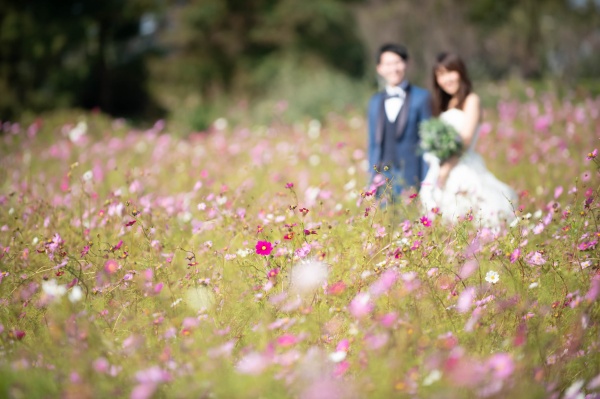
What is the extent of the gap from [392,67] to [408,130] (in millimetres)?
488

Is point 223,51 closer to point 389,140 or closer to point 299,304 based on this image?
point 389,140

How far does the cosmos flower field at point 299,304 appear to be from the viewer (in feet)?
5.66

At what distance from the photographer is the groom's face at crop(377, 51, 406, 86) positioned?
3.89 m

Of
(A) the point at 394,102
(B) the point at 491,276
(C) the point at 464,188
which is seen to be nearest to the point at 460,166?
(C) the point at 464,188

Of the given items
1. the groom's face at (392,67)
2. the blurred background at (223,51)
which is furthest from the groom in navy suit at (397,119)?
the blurred background at (223,51)

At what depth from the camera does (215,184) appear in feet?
16.9

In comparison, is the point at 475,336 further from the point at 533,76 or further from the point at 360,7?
the point at 533,76

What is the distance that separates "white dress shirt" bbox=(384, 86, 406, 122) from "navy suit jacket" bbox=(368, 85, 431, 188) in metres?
0.04

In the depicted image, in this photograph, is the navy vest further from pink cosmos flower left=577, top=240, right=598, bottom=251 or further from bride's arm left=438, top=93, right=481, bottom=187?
pink cosmos flower left=577, top=240, right=598, bottom=251

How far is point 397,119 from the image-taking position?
158 inches

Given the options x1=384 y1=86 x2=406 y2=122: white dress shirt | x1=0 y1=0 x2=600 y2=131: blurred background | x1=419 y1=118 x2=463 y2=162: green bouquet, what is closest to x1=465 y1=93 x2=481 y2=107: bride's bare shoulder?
x1=419 y1=118 x2=463 y2=162: green bouquet

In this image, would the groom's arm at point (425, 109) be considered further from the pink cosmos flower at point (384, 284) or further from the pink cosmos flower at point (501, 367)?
the pink cosmos flower at point (501, 367)

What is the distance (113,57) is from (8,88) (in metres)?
7.01

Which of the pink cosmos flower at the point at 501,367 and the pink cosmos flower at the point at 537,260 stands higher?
the pink cosmos flower at the point at 537,260
